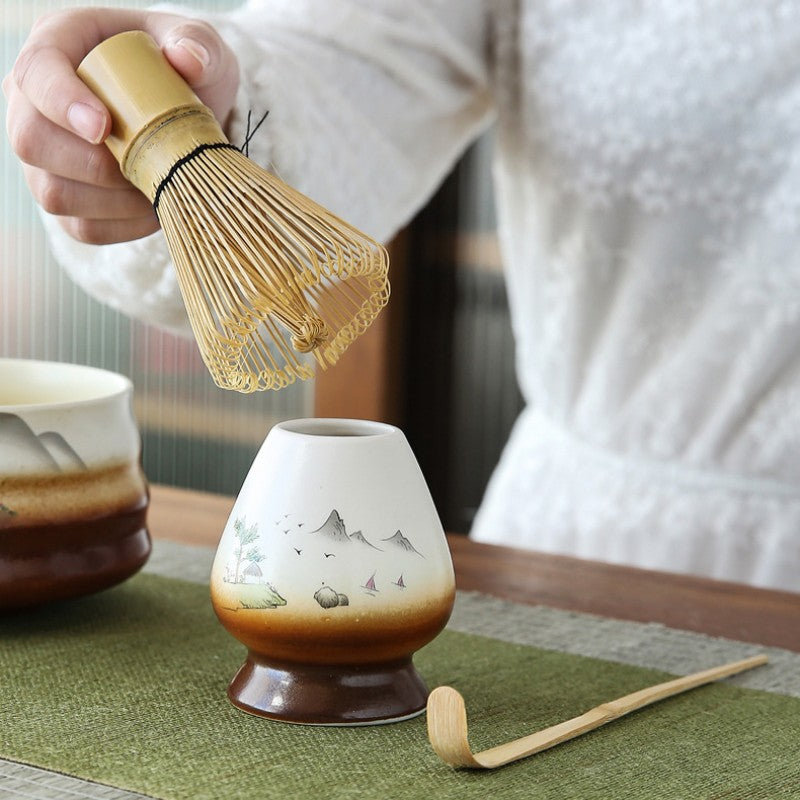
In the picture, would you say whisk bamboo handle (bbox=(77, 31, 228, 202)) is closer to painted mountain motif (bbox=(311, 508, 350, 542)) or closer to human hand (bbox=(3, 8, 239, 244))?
human hand (bbox=(3, 8, 239, 244))

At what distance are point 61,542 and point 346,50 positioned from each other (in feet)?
1.23

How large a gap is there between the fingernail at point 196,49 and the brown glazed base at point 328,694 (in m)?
0.22

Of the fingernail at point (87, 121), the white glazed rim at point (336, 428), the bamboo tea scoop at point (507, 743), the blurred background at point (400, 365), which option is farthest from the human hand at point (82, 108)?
the blurred background at point (400, 365)

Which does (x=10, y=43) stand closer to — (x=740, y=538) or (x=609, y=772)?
(x=740, y=538)

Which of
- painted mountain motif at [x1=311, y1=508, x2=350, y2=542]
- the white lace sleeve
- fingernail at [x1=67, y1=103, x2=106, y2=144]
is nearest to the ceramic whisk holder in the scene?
painted mountain motif at [x1=311, y1=508, x2=350, y2=542]

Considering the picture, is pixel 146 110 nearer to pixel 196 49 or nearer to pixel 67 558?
pixel 196 49

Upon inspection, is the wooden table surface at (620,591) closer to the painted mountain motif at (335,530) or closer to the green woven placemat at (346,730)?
the green woven placemat at (346,730)

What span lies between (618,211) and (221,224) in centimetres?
44

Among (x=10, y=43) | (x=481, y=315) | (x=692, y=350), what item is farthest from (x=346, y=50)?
(x=10, y=43)

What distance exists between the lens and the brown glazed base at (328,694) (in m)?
0.40

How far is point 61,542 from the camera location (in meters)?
0.48

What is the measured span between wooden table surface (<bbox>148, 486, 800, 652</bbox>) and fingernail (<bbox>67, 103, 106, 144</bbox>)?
0.87ft

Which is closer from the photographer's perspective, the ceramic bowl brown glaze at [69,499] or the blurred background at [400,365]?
the ceramic bowl brown glaze at [69,499]

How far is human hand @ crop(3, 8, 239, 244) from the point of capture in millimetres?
451
